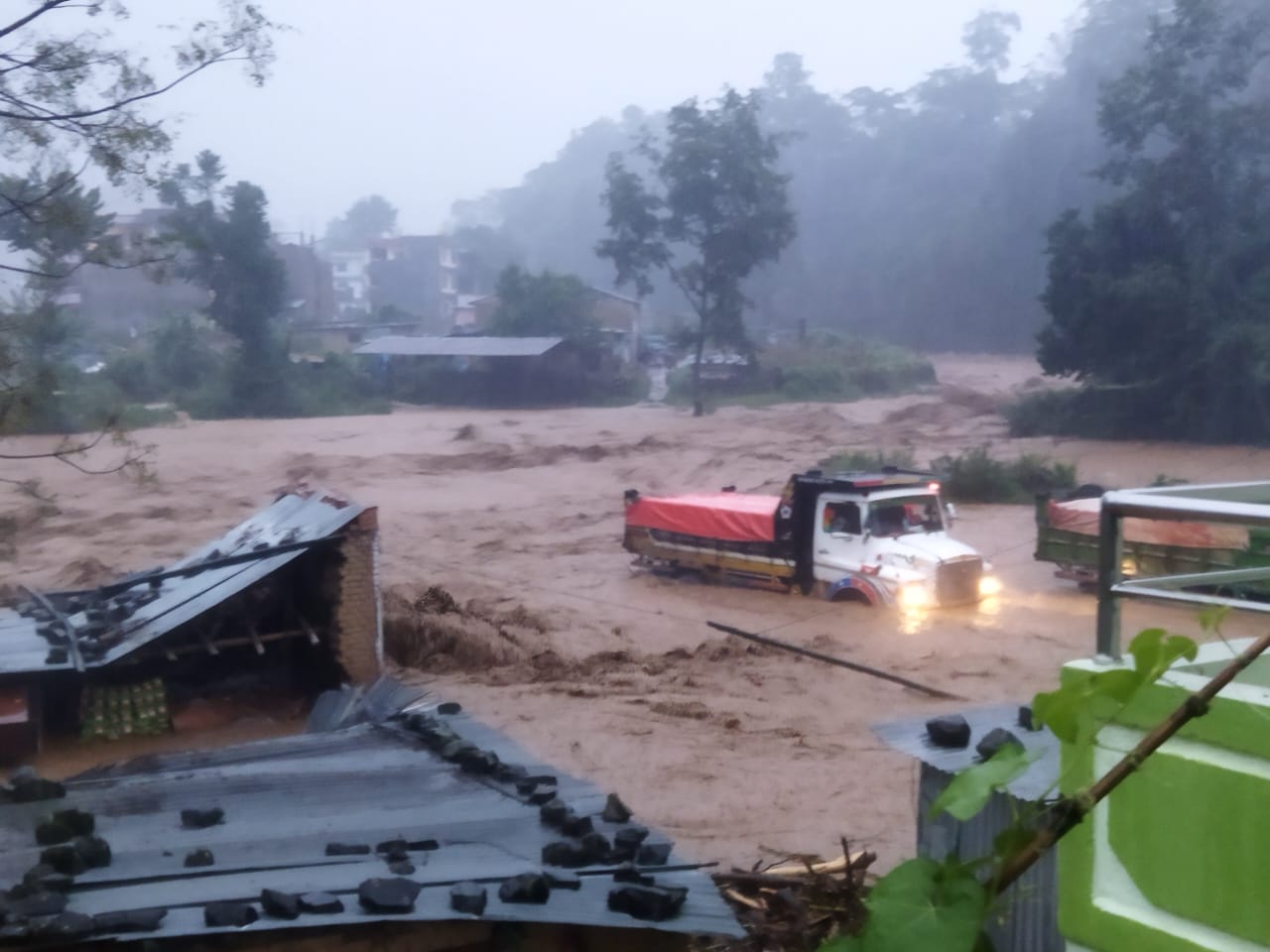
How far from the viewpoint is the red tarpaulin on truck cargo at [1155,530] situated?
13.5 meters

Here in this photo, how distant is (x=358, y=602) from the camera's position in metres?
12.5

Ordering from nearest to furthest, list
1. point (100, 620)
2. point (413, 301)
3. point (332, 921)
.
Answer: point (332, 921) → point (100, 620) → point (413, 301)

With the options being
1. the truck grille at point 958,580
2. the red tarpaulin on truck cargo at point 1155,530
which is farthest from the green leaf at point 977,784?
the truck grille at point 958,580

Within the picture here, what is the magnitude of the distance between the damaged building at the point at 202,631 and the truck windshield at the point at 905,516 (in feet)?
21.7

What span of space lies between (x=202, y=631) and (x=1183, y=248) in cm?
2588

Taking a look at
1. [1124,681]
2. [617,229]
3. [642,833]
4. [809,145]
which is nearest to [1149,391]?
[617,229]

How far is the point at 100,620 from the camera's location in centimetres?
1219

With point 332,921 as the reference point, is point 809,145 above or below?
above

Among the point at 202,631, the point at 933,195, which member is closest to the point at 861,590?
the point at 202,631

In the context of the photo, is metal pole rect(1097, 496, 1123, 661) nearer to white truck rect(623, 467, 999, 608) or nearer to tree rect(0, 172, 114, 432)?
tree rect(0, 172, 114, 432)

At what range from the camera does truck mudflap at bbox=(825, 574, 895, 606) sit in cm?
1545

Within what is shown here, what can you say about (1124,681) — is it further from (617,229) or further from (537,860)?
(617,229)

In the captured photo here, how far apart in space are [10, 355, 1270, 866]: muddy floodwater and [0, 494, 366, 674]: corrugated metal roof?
1.02 meters

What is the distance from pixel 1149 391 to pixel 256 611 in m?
24.5
